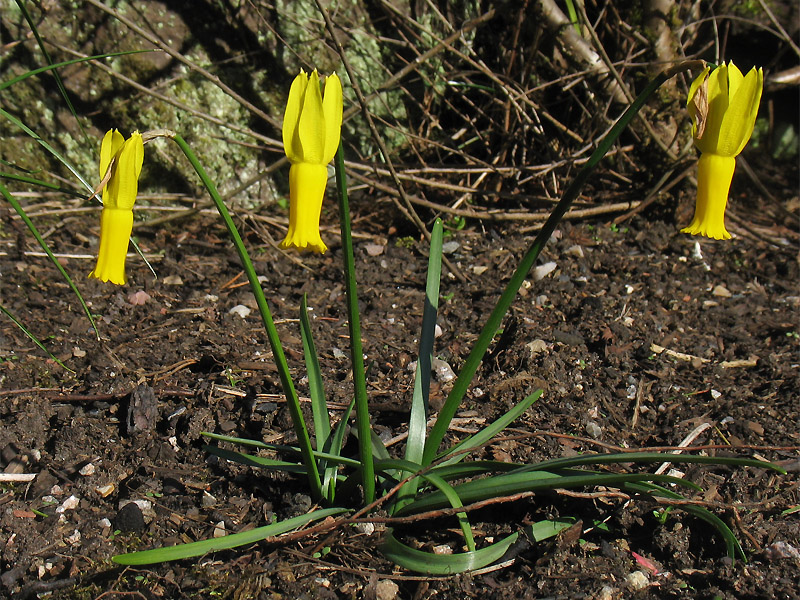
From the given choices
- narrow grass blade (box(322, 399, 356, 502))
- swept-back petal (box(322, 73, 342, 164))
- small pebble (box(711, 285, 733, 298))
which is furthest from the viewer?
small pebble (box(711, 285, 733, 298))

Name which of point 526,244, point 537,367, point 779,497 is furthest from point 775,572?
point 526,244

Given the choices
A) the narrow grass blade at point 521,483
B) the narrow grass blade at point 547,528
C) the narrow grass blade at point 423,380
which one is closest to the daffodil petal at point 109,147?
the narrow grass blade at point 423,380

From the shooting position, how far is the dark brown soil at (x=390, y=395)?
1714 millimetres

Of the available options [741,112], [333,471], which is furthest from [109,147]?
[741,112]

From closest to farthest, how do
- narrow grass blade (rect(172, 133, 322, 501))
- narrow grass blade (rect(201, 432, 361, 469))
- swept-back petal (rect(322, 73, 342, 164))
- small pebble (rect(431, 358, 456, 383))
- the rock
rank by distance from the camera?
swept-back petal (rect(322, 73, 342, 164)), narrow grass blade (rect(172, 133, 322, 501)), narrow grass blade (rect(201, 432, 361, 469)), small pebble (rect(431, 358, 456, 383)), the rock

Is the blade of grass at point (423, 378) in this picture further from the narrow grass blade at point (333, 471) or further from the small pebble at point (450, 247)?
the small pebble at point (450, 247)

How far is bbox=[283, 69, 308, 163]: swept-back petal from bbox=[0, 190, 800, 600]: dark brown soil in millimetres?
973

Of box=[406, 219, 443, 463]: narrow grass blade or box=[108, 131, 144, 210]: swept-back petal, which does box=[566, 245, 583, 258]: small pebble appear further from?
box=[108, 131, 144, 210]: swept-back petal

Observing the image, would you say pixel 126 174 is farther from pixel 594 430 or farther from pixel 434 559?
pixel 594 430

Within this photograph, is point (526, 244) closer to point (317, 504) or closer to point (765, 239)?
point (765, 239)

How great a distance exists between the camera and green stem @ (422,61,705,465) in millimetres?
1328

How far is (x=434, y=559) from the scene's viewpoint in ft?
5.36

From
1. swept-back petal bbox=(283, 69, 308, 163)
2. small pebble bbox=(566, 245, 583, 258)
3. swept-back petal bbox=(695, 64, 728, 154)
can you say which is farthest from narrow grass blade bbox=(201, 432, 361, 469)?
small pebble bbox=(566, 245, 583, 258)

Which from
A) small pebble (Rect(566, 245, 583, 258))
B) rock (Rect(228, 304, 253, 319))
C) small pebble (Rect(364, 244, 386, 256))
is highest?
small pebble (Rect(566, 245, 583, 258))
